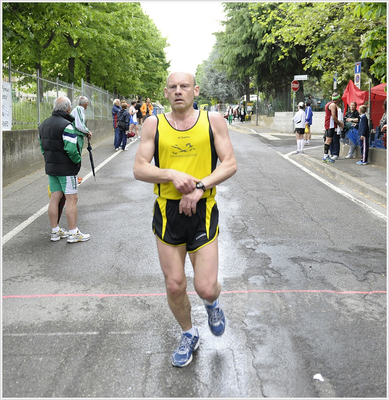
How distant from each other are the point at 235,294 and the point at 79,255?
2182mm

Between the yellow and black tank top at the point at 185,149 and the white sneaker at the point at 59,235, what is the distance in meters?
3.75

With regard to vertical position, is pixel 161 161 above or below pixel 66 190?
above

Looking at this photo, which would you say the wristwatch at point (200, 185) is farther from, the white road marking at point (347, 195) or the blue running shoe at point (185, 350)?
the white road marking at point (347, 195)

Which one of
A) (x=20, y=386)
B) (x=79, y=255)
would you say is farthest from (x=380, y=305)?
(x=79, y=255)

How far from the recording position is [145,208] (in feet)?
28.4

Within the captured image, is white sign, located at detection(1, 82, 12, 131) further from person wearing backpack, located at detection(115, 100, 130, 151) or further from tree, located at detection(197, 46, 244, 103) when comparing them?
tree, located at detection(197, 46, 244, 103)

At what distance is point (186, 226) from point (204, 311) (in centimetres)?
125

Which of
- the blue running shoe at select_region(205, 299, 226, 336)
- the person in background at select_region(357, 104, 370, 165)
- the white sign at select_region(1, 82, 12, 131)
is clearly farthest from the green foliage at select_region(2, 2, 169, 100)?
the blue running shoe at select_region(205, 299, 226, 336)

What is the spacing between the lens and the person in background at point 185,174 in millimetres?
3242

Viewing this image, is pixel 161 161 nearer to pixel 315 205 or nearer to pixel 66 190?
pixel 66 190

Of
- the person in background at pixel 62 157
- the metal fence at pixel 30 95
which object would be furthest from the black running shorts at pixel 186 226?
the metal fence at pixel 30 95

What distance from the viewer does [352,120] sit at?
14.7 meters

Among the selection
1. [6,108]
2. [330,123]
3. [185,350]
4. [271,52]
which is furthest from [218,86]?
[185,350]

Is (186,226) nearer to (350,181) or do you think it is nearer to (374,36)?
(374,36)
